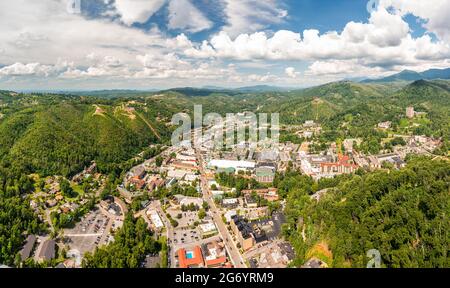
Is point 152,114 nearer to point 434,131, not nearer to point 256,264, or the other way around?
point 256,264

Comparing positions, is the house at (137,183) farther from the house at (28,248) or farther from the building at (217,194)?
the house at (28,248)

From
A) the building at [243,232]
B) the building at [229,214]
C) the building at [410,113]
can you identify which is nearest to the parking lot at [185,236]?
the building at [243,232]

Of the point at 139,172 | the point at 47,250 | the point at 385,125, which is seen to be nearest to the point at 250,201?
the point at 139,172

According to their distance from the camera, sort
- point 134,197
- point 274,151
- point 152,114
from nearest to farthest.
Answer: point 134,197 → point 274,151 → point 152,114

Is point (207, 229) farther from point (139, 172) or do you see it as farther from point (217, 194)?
point (139, 172)

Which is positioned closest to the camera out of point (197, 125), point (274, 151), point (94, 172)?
point (94, 172)

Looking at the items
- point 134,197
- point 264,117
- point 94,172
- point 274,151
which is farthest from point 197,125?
point 134,197
